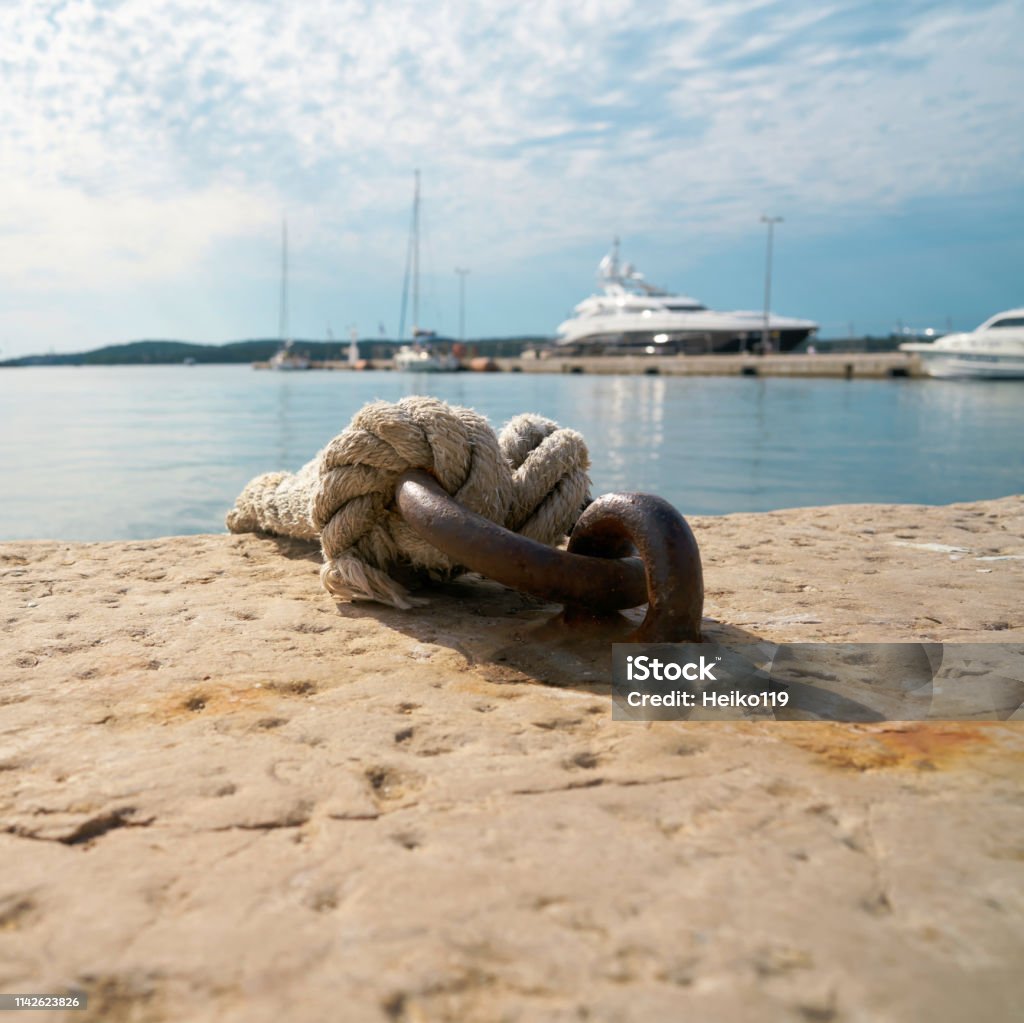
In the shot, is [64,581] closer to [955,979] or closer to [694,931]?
[694,931]

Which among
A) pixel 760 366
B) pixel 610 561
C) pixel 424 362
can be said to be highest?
pixel 424 362

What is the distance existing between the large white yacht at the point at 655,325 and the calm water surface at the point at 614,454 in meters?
30.3

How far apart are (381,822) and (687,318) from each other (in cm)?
5406

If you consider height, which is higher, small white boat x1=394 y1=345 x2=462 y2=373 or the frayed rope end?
small white boat x1=394 y1=345 x2=462 y2=373

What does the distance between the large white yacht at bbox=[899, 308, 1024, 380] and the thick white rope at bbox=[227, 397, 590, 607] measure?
33.7 meters

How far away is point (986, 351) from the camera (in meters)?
31.8

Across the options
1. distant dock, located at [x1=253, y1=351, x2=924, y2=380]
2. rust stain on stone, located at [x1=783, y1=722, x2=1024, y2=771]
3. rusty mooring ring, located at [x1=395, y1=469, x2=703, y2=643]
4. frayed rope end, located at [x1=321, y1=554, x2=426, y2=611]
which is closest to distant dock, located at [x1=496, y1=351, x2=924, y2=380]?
distant dock, located at [x1=253, y1=351, x2=924, y2=380]

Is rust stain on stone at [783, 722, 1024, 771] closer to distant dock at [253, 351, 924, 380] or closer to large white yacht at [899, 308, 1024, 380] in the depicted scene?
large white yacht at [899, 308, 1024, 380]

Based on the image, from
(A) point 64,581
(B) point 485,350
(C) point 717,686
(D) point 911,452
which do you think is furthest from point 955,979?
(B) point 485,350

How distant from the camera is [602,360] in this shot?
5041 centimetres

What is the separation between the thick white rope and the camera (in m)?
2.54

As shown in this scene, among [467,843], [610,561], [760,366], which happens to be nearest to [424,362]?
[760,366]

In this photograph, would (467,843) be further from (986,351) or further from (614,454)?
(986,351)

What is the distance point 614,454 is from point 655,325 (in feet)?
146
